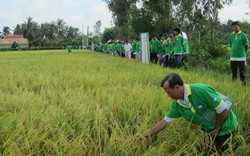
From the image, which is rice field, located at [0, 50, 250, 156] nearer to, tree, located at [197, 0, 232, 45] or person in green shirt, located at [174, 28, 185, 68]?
person in green shirt, located at [174, 28, 185, 68]

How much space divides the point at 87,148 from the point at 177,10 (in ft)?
89.6

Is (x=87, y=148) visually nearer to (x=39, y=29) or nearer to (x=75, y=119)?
(x=75, y=119)

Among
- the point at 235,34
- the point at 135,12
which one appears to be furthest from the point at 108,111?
the point at 135,12

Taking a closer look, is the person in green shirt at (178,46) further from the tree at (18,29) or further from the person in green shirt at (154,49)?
the tree at (18,29)

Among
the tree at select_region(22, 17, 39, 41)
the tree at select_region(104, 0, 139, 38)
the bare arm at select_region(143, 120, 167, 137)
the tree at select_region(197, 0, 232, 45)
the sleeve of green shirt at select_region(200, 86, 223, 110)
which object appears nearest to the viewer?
the sleeve of green shirt at select_region(200, 86, 223, 110)

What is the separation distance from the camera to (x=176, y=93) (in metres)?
2.08

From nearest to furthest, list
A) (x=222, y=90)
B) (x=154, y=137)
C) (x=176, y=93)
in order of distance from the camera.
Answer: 1. (x=176, y=93)
2. (x=154, y=137)
3. (x=222, y=90)

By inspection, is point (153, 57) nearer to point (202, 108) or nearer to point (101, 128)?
point (101, 128)

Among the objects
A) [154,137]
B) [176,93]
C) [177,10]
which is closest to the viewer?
[176,93]

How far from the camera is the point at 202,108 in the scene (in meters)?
2.18

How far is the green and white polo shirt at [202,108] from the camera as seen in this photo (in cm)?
209

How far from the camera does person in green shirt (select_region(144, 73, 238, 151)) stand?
81.5 inches

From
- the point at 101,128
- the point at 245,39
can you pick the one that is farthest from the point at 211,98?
the point at 245,39

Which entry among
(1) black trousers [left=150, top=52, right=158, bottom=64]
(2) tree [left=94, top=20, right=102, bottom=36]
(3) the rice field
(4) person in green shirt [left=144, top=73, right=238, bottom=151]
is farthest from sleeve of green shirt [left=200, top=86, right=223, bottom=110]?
(2) tree [left=94, top=20, right=102, bottom=36]
